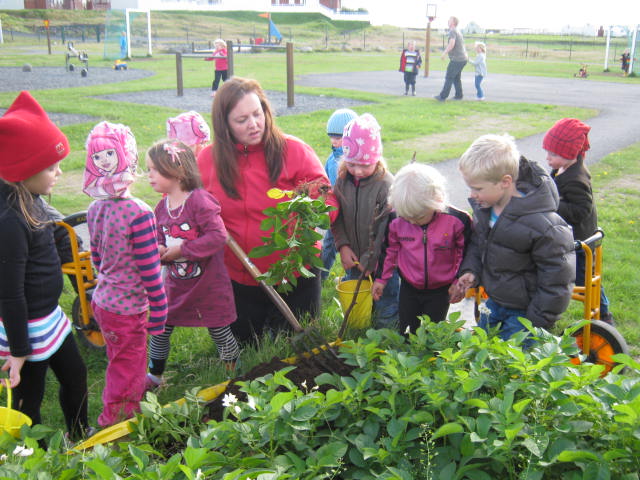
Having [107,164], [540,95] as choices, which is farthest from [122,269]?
[540,95]

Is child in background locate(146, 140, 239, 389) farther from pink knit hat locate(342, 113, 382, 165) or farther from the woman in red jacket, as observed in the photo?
pink knit hat locate(342, 113, 382, 165)

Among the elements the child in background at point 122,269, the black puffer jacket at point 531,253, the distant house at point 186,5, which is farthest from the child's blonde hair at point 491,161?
the distant house at point 186,5

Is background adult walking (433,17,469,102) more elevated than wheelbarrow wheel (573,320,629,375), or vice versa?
background adult walking (433,17,469,102)

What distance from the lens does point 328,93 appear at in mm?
19328

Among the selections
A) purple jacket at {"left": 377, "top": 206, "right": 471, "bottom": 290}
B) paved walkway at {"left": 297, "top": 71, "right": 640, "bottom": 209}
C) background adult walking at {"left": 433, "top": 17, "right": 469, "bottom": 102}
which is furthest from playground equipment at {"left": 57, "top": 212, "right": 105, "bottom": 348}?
background adult walking at {"left": 433, "top": 17, "right": 469, "bottom": 102}

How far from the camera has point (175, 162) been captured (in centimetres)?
331

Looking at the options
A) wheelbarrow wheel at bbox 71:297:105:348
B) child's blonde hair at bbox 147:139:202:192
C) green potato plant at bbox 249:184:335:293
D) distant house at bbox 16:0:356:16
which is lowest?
wheelbarrow wheel at bbox 71:297:105:348

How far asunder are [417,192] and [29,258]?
1.89 m

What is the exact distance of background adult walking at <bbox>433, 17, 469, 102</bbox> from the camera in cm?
1778

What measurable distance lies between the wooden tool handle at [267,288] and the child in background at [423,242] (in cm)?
64

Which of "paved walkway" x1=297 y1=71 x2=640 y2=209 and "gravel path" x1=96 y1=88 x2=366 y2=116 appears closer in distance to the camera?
"paved walkway" x1=297 y1=71 x2=640 y2=209

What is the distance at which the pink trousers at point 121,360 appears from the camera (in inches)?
121

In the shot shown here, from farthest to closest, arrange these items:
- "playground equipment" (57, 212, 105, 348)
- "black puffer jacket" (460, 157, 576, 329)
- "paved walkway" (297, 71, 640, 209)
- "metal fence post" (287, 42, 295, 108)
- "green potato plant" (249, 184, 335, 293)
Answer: "metal fence post" (287, 42, 295, 108)
"paved walkway" (297, 71, 640, 209)
"playground equipment" (57, 212, 105, 348)
"black puffer jacket" (460, 157, 576, 329)
"green potato plant" (249, 184, 335, 293)

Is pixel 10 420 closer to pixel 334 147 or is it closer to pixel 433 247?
pixel 433 247
